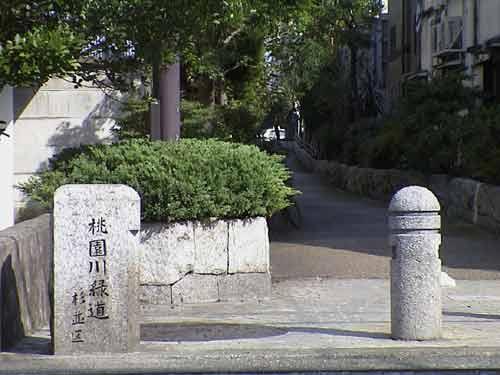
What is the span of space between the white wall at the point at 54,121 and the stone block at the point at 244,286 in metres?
6.57

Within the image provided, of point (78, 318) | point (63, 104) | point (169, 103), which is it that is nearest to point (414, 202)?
point (78, 318)

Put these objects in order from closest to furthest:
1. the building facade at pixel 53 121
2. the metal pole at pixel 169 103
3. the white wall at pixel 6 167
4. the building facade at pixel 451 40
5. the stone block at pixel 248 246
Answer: the stone block at pixel 248 246 → the metal pole at pixel 169 103 → the white wall at pixel 6 167 → the building facade at pixel 53 121 → the building facade at pixel 451 40

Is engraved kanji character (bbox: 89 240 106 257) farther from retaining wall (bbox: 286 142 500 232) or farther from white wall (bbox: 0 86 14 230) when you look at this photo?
retaining wall (bbox: 286 142 500 232)

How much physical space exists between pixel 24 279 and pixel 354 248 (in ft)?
20.9

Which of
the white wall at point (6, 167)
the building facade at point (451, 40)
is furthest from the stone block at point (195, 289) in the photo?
the building facade at point (451, 40)

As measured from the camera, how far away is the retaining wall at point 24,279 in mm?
7125

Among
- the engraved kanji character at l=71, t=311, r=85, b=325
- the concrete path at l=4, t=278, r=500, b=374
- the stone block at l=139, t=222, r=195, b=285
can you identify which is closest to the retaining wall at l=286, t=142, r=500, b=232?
the concrete path at l=4, t=278, r=500, b=374

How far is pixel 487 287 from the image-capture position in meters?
10.8

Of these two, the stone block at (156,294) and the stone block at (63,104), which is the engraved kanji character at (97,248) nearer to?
the stone block at (156,294)

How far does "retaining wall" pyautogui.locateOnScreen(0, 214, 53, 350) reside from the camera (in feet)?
23.4

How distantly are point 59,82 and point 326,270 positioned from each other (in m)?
6.48

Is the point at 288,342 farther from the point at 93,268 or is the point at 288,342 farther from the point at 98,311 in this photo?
the point at 93,268

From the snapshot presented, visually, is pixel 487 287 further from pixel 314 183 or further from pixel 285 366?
pixel 314 183

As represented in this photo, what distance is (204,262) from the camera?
9.59 metres
